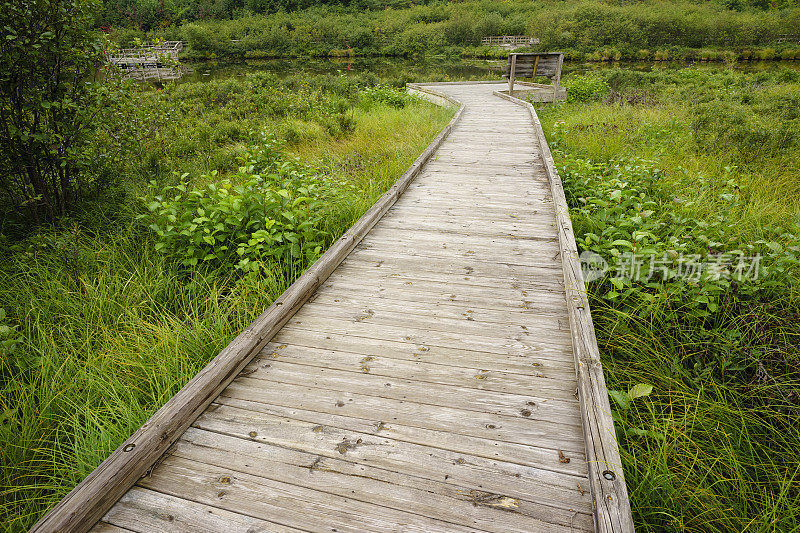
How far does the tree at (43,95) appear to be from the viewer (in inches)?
142

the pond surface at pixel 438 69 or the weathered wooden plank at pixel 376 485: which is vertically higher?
the pond surface at pixel 438 69

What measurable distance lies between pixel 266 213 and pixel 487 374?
2773 millimetres

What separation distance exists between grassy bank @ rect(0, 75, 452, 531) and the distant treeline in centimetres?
4190

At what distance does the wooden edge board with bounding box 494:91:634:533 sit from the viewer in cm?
155

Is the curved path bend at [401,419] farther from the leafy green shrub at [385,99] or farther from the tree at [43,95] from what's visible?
the leafy green shrub at [385,99]

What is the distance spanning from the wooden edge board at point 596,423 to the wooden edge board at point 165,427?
194 cm

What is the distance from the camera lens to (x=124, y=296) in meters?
3.39

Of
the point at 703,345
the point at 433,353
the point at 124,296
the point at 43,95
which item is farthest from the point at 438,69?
the point at 433,353

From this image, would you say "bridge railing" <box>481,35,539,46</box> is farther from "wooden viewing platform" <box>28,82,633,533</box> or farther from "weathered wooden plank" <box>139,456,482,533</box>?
"weathered wooden plank" <box>139,456,482,533</box>

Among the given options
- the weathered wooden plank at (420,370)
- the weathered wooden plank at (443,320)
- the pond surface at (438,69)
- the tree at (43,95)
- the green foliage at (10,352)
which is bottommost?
the green foliage at (10,352)

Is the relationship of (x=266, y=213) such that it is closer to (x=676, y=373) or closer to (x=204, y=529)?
(x=204, y=529)

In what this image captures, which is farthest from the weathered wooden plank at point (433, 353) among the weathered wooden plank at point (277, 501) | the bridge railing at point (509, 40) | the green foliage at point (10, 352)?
the bridge railing at point (509, 40)

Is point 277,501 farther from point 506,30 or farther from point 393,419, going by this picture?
point 506,30

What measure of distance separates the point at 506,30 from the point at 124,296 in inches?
2628
